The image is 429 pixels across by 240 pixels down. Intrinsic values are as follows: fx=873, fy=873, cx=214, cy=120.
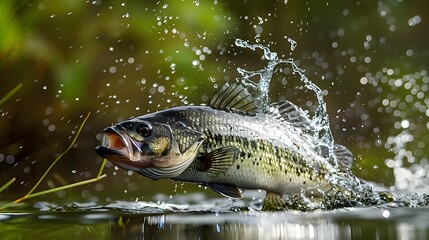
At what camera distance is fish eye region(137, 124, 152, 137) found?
161 inches

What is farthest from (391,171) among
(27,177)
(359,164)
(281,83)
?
(27,177)

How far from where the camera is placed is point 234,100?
4.59 metres

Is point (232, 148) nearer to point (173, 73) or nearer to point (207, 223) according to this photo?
point (207, 223)

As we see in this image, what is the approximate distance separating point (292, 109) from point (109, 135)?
1.33 m

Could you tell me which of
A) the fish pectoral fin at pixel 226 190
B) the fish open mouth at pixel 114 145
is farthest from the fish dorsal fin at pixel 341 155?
the fish open mouth at pixel 114 145

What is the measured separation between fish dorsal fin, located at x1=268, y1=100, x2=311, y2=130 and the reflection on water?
0.58 meters

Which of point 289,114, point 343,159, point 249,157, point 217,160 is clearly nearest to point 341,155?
point 343,159

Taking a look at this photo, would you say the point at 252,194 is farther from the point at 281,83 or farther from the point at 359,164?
the point at 281,83

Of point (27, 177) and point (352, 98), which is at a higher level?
point (352, 98)

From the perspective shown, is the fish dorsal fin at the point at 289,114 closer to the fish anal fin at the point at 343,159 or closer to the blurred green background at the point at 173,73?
the fish anal fin at the point at 343,159

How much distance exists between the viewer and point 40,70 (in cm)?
800

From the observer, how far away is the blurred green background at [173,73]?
7.82m

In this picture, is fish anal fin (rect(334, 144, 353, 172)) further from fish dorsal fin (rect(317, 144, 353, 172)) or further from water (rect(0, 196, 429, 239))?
water (rect(0, 196, 429, 239))

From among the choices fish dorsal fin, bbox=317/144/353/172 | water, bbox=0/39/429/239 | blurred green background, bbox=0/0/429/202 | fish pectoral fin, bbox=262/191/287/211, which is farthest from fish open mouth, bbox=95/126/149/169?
blurred green background, bbox=0/0/429/202
